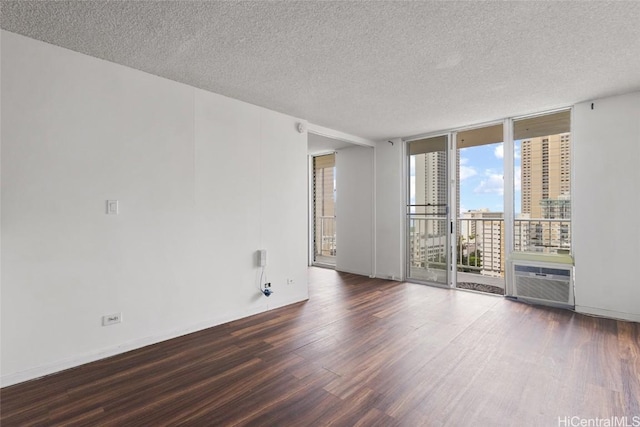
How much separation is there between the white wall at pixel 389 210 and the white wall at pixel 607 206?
238cm

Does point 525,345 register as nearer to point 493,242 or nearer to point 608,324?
point 608,324

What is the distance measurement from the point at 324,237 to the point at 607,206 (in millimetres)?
5094

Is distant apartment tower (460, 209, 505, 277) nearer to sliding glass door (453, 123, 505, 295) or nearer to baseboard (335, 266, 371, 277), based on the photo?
sliding glass door (453, 123, 505, 295)

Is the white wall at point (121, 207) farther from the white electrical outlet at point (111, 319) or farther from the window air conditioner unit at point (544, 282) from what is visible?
the window air conditioner unit at point (544, 282)

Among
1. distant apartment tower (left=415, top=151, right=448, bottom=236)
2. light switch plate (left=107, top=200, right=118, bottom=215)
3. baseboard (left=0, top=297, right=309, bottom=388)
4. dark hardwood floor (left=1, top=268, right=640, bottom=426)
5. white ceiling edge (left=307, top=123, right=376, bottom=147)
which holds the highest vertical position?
white ceiling edge (left=307, top=123, right=376, bottom=147)

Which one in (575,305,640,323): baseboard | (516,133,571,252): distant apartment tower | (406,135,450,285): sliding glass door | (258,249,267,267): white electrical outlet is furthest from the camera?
(406,135,450,285): sliding glass door

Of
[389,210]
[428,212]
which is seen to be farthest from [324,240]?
[428,212]

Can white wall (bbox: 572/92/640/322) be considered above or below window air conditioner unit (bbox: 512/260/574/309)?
above

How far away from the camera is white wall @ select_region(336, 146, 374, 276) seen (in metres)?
5.82

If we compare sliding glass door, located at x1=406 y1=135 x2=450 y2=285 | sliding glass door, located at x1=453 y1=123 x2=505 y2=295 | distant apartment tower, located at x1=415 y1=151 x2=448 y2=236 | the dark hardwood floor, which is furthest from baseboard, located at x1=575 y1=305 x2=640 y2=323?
distant apartment tower, located at x1=415 y1=151 x2=448 y2=236

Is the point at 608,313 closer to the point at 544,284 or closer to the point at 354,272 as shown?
the point at 544,284

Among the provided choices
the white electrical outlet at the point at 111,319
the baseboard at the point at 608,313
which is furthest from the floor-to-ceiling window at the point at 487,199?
the white electrical outlet at the point at 111,319

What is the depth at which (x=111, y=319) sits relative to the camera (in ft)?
8.50

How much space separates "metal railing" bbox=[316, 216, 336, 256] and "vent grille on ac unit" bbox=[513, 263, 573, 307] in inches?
157
